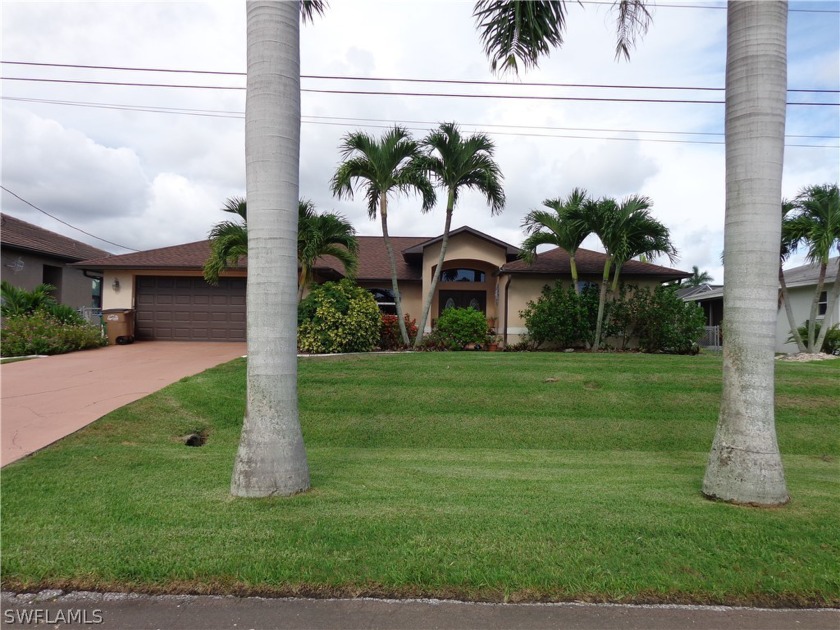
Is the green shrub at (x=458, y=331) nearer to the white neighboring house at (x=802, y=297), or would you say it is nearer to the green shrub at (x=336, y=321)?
the green shrub at (x=336, y=321)

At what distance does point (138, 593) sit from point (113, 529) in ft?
3.39

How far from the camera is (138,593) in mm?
3783

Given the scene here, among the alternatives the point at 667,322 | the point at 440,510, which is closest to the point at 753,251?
the point at 440,510

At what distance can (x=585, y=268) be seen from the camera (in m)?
18.9

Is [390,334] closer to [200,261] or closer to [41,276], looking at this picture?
[200,261]

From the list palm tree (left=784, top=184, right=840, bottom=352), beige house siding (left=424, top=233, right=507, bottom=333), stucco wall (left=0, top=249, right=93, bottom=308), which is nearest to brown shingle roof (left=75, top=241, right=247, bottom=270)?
stucco wall (left=0, top=249, right=93, bottom=308)

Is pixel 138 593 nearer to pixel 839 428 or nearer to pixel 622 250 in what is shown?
pixel 839 428

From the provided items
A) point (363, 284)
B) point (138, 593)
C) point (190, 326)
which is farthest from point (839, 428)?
point (190, 326)

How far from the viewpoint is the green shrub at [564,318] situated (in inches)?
688

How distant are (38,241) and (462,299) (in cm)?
1911

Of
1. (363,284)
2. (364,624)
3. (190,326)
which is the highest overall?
(363,284)

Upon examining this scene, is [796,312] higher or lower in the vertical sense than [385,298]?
lower

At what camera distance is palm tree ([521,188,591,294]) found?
16328 millimetres

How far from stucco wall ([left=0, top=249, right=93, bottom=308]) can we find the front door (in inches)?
576
